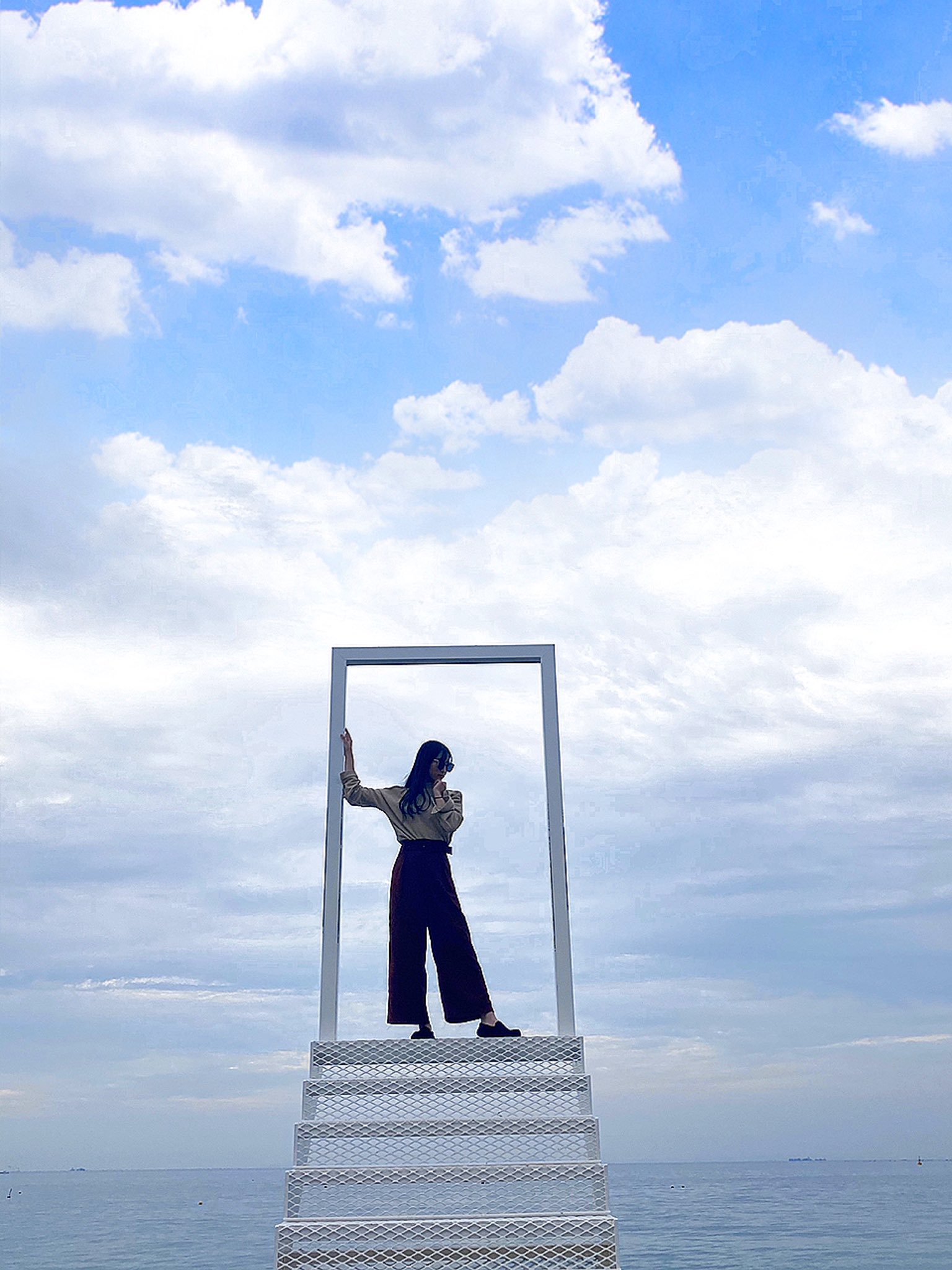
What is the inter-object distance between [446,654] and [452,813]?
877 mm

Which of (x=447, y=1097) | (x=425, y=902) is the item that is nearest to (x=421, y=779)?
(x=425, y=902)

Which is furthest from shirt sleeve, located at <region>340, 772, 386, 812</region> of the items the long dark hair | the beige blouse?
the long dark hair

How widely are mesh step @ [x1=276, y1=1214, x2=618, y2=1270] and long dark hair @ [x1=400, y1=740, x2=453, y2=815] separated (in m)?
2.20

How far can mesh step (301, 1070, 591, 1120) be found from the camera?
15.6ft

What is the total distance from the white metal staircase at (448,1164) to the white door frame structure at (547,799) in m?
0.45

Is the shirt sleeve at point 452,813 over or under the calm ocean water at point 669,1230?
over

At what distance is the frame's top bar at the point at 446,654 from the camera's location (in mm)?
6219

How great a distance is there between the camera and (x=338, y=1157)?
4.59 m

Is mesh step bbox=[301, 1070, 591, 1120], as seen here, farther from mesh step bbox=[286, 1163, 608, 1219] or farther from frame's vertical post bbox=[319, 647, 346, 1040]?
frame's vertical post bbox=[319, 647, 346, 1040]

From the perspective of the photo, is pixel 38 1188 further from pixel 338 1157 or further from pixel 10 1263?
pixel 338 1157

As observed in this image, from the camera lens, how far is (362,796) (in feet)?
19.4

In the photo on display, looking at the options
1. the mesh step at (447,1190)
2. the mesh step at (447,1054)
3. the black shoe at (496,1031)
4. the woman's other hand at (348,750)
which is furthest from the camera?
the woman's other hand at (348,750)

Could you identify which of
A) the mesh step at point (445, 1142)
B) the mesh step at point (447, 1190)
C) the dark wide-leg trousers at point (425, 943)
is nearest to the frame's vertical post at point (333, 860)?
the dark wide-leg trousers at point (425, 943)

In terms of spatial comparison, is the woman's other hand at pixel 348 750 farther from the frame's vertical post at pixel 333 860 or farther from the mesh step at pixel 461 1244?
the mesh step at pixel 461 1244
